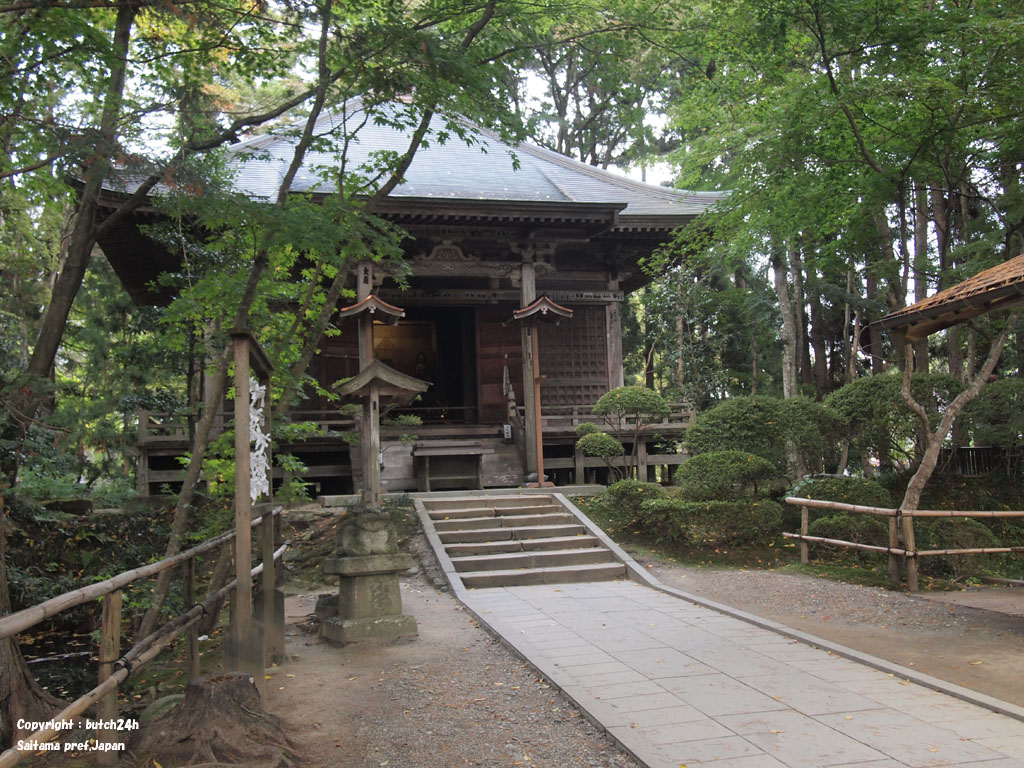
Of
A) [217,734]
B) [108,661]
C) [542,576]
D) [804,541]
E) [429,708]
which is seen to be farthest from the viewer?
[804,541]

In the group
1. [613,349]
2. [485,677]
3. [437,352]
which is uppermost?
[437,352]

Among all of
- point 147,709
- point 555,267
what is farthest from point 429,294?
point 147,709

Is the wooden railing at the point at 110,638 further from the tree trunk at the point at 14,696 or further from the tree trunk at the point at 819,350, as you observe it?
the tree trunk at the point at 819,350

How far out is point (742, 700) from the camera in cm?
457

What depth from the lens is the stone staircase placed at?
368 inches

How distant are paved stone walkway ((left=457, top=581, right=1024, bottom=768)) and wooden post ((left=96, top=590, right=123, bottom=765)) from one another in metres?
2.45

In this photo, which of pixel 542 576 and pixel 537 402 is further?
pixel 537 402

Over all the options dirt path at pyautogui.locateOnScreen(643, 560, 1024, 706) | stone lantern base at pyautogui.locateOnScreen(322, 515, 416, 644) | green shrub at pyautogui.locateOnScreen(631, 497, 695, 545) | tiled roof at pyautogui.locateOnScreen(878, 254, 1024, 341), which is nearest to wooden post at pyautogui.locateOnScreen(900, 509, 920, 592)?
dirt path at pyautogui.locateOnScreen(643, 560, 1024, 706)

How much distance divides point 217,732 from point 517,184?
528 inches

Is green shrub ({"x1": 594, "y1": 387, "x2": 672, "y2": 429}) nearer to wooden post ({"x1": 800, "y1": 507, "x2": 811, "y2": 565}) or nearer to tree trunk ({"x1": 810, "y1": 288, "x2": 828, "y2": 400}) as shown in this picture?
wooden post ({"x1": 800, "y1": 507, "x2": 811, "y2": 565})

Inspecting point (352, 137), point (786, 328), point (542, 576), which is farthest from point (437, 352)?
point (352, 137)

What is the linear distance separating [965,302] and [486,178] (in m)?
11.2

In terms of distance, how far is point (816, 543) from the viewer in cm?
995

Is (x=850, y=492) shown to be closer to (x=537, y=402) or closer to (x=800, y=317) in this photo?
(x=537, y=402)
